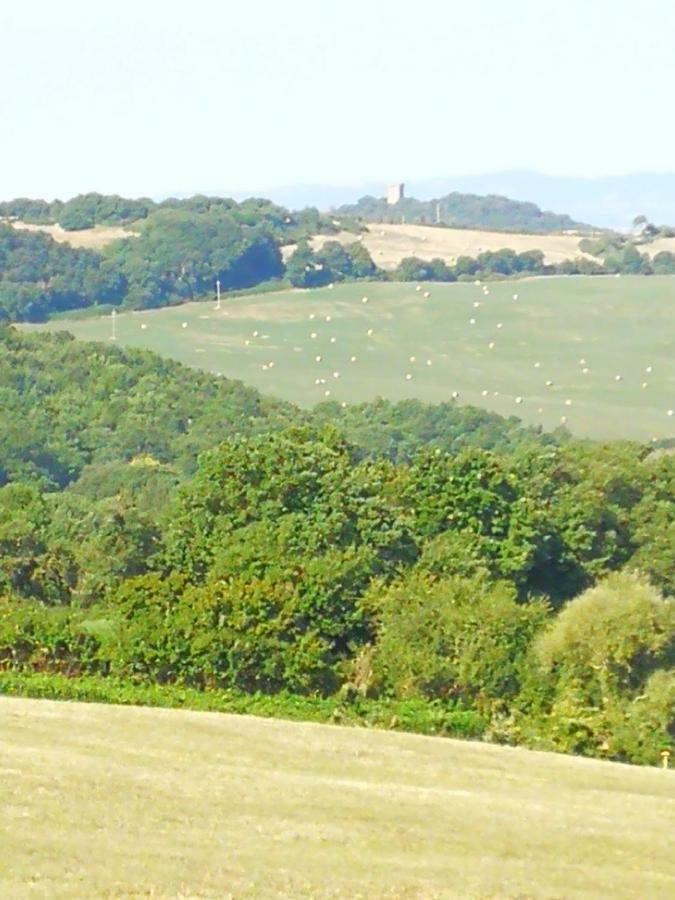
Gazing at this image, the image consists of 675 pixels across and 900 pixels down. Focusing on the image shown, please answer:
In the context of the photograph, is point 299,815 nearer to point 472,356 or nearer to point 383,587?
point 383,587

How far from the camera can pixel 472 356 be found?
185375 mm

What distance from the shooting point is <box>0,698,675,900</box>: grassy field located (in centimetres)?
2667

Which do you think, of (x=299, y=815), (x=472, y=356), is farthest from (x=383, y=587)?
(x=472, y=356)

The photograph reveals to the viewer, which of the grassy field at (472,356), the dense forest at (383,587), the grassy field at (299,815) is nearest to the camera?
the grassy field at (299,815)

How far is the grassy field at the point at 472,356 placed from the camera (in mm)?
168000

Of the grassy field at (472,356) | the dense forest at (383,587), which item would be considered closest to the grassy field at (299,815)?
the dense forest at (383,587)

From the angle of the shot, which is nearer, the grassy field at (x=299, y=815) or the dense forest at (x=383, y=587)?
the grassy field at (x=299, y=815)

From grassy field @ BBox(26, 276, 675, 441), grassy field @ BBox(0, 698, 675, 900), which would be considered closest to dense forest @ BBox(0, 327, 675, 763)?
grassy field @ BBox(0, 698, 675, 900)

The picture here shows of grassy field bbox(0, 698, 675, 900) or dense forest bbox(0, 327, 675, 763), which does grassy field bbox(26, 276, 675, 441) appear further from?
grassy field bbox(0, 698, 675, 900)

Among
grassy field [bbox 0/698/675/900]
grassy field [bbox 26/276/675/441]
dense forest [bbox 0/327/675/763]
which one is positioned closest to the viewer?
grassy field [bbox 0/698/675/900]

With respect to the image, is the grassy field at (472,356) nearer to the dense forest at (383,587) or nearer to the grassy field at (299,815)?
the dense forest at (383,587)

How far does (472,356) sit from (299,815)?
6090 inches

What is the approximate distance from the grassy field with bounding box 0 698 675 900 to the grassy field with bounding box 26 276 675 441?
4516 inches

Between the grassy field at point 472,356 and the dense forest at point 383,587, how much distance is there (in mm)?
71767
